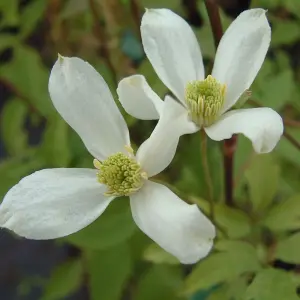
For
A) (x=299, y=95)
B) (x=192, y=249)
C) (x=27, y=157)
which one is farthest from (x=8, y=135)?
(x=192, y=249)

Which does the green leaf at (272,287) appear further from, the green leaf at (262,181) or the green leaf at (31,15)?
the green leaf at (31,15)

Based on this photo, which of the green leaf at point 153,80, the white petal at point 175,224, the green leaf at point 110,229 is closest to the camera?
the white petal at point 175,224

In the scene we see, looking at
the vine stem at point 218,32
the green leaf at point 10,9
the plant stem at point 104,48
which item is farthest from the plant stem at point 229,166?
the green leaf at point 10,9

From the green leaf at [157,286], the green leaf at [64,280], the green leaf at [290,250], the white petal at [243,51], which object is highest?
the white petal at [243,51]

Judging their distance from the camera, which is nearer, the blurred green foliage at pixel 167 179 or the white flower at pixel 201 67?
the white flower at pixel 201 67

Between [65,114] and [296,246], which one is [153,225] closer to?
[65,114]

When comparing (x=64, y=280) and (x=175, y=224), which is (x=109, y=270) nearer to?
(x=64, y=280)

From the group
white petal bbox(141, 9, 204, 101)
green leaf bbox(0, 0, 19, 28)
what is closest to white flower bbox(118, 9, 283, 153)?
white petal bbox(141, 9, 204, 101)

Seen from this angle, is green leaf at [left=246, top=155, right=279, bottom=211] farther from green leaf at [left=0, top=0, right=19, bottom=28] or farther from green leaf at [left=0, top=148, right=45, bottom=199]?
green leaf at [left=0, top=0, right=19, bottom=28]
